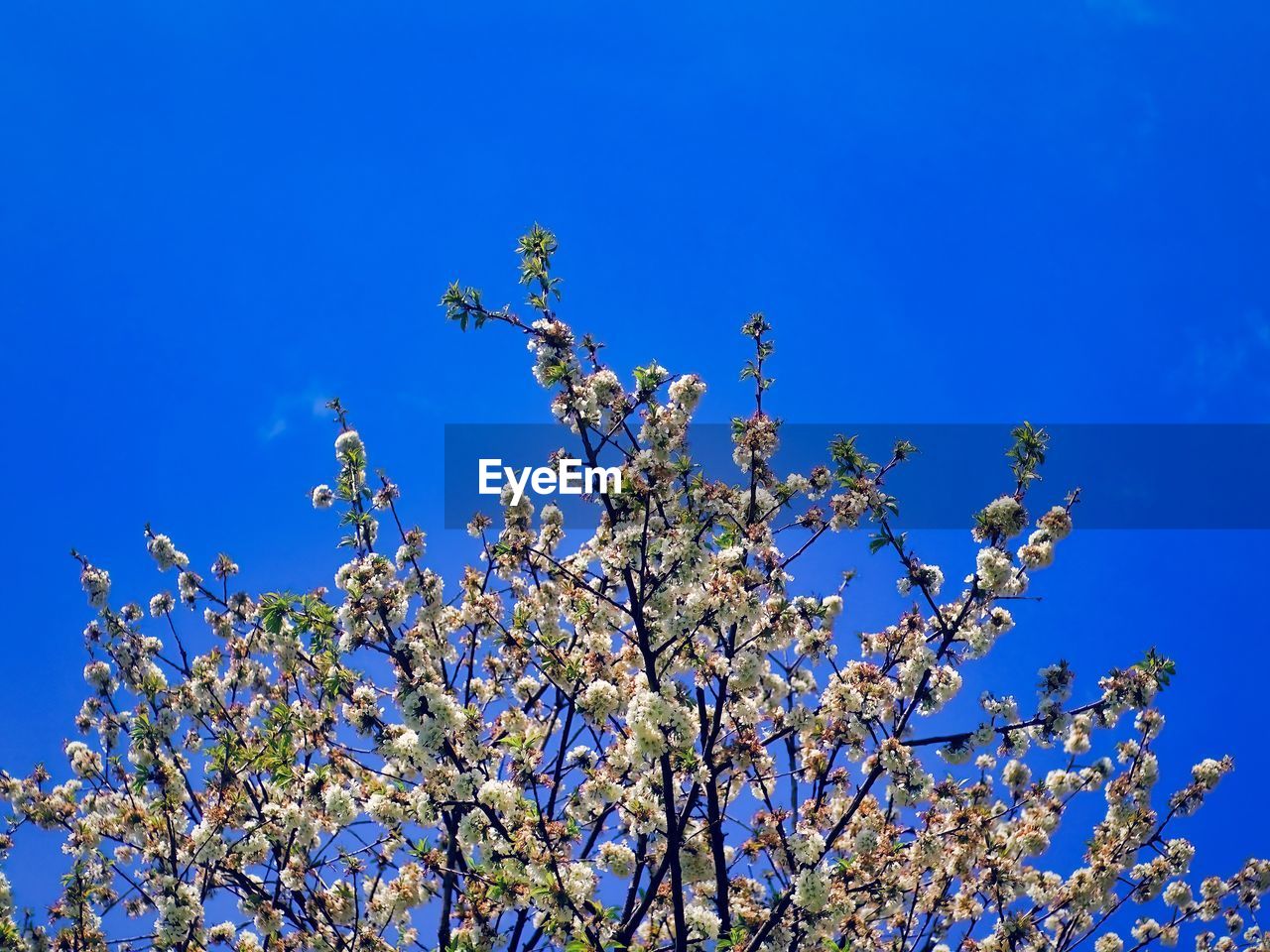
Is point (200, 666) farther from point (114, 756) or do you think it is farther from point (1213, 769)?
point (1213, 769)

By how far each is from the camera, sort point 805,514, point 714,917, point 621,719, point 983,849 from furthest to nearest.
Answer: point 983,849 < point 805,514 < point 621,719 < point 714,917

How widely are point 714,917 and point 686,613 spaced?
8.76 ft

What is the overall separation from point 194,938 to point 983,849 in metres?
8.38

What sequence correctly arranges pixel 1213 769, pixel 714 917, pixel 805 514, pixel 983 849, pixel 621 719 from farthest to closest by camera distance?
pixel 1213 769 → pixel 983 849 → pixel 805 514 → pixel 621 719 → pixel 714 917

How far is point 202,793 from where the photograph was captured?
1132cm

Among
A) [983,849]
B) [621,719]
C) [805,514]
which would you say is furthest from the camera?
[983,849]

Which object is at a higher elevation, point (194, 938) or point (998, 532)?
point (998, 532)

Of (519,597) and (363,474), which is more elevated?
(363,474)

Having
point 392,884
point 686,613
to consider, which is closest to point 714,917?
point 686,613

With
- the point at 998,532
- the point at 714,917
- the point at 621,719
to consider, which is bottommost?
the point at 714,917

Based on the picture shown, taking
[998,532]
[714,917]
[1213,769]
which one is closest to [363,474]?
[714,917]

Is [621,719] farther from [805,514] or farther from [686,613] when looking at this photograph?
[805,514]

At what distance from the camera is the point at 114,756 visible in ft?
40.1

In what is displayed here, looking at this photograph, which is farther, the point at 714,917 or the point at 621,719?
the point at 621,719
